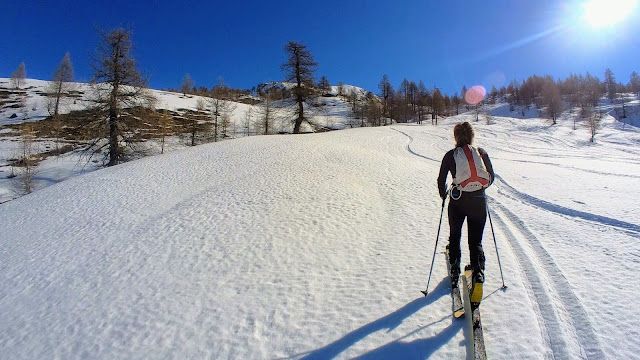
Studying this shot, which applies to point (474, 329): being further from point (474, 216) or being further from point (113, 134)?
point (113, 134)

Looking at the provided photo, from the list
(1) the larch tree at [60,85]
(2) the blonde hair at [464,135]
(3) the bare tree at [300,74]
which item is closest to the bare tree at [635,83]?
(3) the bare tree at [300,74]

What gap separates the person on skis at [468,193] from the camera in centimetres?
379

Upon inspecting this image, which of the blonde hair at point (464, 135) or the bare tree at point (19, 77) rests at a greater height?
the bare tree at point (19, 77)

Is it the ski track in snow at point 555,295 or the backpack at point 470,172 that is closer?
the ski track in snow at point 555,295

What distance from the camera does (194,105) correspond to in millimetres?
67812

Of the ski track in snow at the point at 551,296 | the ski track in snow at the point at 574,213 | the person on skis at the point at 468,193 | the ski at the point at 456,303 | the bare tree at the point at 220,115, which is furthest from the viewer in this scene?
the bare tree at the point at 220,115

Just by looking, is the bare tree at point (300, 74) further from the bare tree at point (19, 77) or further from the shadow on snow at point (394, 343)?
the bare tree at point (19, 77)

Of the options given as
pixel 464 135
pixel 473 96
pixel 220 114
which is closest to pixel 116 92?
pixel 464 135

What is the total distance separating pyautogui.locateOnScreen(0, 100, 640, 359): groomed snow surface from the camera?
3.53m

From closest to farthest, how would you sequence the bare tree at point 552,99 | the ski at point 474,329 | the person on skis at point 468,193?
the ski at point 474,329 → the person on skis at point 468,193 → the bare tree at point 552,99

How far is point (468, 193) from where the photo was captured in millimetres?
3881

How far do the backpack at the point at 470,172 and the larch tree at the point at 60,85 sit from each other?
229ft

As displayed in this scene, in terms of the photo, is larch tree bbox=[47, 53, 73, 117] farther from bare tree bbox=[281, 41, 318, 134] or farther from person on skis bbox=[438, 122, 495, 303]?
person on skis bbox=[438, 122, 495, 303]

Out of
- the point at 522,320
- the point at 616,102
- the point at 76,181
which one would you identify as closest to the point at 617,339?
the point at 522,320
